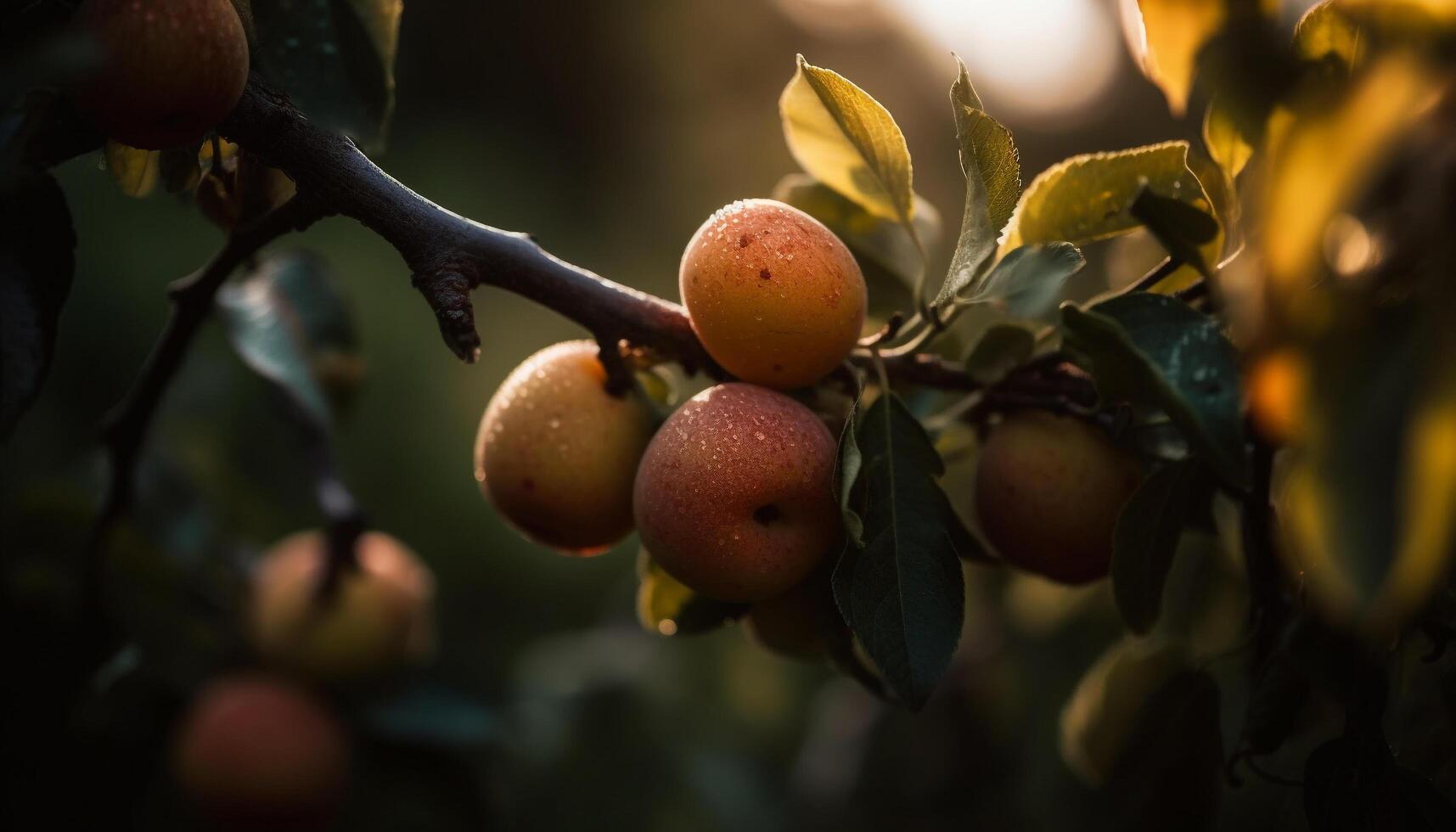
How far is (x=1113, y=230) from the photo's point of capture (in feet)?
2.57

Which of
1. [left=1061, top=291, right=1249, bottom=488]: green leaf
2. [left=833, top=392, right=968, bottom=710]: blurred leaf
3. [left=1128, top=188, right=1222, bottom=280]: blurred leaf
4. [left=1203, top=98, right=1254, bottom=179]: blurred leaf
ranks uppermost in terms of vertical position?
[left=1203, top=98, right=1254, bottom=179]: blurred leaf

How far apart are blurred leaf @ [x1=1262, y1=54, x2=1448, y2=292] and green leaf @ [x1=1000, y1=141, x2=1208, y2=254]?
1.13 feet

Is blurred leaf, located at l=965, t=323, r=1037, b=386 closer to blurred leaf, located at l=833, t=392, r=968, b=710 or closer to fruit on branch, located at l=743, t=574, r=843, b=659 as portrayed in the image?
blurred leaf, located at l=833, t=392, r=968, b=710

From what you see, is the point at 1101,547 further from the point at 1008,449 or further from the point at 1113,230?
the point at 1113,230

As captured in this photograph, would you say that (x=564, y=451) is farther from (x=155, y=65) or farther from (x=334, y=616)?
(x=334, y=616)

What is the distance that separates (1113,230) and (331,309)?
3.03 feet

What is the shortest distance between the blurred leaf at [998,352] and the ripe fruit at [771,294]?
4.1 inches

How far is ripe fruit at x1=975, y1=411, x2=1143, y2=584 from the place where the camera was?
780mm

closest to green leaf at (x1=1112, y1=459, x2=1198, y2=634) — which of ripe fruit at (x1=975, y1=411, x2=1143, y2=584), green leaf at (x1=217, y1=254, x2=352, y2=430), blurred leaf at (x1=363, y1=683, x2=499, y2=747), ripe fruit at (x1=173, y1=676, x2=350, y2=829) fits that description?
ripe fruit at (x1=975, y1=411, x2=1143, y2=584)

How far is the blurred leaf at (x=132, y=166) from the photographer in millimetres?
714

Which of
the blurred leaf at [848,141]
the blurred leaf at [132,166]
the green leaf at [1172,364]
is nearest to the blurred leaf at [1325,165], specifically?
the green leaf at [1172,364]

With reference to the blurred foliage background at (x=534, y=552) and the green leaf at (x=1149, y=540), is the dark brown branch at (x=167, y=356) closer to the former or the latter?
the blurred foliage background at (x=534, y=552)

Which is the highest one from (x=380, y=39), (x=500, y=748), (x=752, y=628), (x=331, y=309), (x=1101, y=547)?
(x=380, y=39)

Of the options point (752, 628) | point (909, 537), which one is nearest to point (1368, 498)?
point (909, 537)
